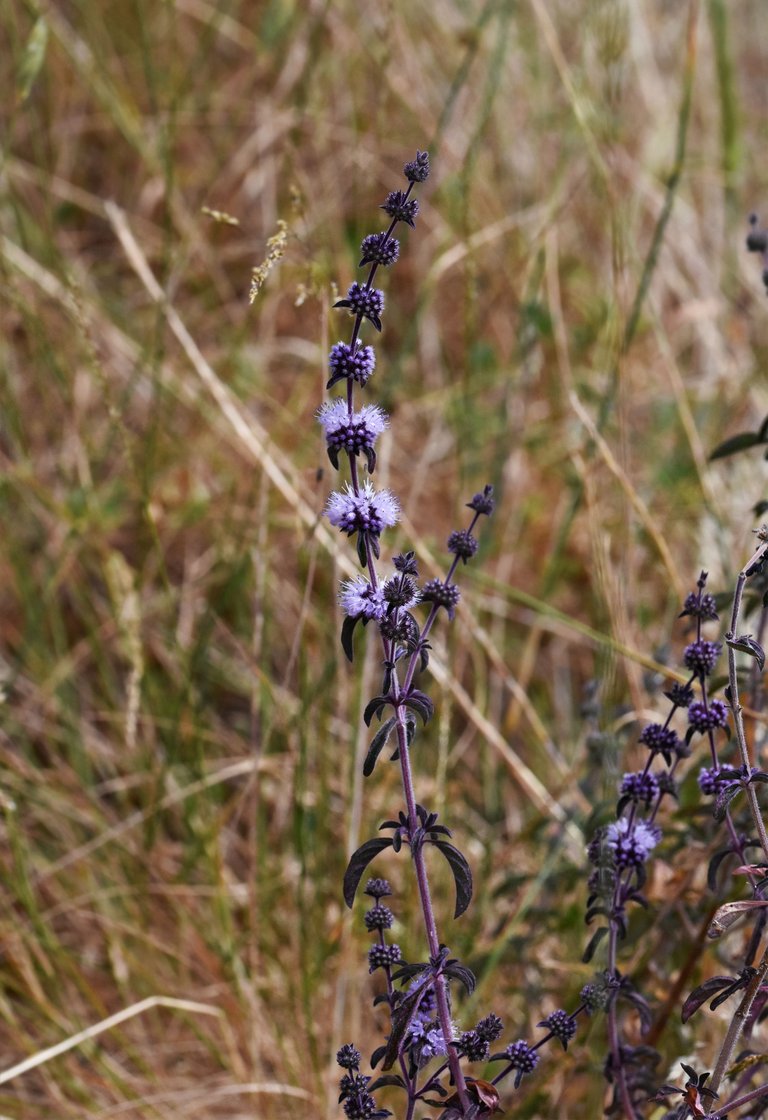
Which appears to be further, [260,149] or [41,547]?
[260,149]

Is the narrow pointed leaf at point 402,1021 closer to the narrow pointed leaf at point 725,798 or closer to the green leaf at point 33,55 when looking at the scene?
the narrow pointed leaf at point 725,798

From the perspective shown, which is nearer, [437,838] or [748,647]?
[748,647]

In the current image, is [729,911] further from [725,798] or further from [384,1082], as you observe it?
[384,1082]

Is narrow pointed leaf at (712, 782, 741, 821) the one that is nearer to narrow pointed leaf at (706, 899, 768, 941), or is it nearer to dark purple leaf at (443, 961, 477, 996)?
narrow pointed leaf at (706, 899, 768, 941)

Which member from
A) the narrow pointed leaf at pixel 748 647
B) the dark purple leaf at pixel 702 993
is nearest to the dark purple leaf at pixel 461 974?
the dark purple leaf at pixel 702 993

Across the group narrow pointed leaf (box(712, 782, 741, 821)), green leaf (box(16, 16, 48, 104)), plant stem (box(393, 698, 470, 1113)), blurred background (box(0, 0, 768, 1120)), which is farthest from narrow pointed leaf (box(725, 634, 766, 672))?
green leaf (box(16, 16, 48, 104))

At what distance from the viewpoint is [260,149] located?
3.70 m

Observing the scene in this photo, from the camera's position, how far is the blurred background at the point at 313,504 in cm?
210

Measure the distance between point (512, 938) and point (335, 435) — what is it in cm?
114

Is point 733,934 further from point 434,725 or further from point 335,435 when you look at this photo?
point 335,435

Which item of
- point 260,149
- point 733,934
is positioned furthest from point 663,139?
point 733,934

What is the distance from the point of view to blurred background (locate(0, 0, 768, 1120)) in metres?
2.10

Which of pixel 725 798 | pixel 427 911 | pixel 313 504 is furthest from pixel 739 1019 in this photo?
pixel 313 504

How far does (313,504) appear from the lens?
2.85 m
